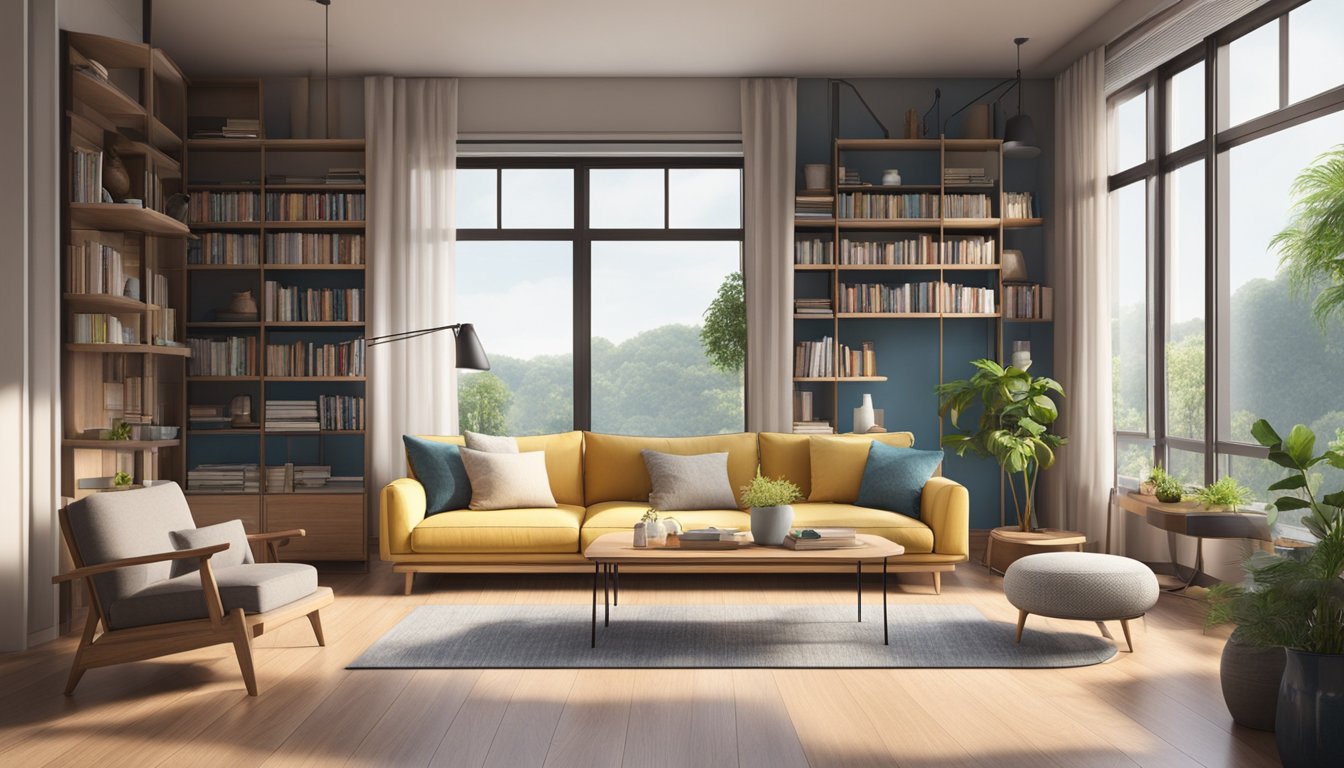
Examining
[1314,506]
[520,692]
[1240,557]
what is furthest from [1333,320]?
[520,692]

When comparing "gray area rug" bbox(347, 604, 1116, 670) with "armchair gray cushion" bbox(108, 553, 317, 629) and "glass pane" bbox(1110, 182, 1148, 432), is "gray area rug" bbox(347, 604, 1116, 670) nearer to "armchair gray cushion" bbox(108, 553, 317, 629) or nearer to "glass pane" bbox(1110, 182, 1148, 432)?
"armchair gray cushion" bbox(108, 553, 317, 629)

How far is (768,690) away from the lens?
151 inches

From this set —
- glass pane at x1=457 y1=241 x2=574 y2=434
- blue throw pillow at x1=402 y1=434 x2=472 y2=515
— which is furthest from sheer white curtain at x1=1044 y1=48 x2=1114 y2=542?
blue throw pillow at x1=402 y1=434 x2=472 y2=515

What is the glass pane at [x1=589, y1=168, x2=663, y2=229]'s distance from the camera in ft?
23.8

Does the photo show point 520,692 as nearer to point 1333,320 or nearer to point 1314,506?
point 1314,506

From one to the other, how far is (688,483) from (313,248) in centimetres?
313

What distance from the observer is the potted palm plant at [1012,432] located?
238 inches

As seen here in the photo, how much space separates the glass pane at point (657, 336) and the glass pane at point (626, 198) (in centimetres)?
16

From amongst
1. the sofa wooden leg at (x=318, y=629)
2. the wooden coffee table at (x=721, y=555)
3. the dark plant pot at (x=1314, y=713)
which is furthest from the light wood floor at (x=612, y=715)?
the wooden coffee table at (x=721, y=555)

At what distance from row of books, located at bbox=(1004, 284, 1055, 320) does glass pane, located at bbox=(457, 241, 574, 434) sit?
3.20 meters

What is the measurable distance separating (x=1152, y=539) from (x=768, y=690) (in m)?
3.57

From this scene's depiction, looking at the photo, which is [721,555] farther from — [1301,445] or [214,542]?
[1301,445]

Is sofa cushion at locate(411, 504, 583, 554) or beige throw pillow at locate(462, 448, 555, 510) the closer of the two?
sofa cushion at locate(411, 504, 583, 554)

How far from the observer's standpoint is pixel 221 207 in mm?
6719
